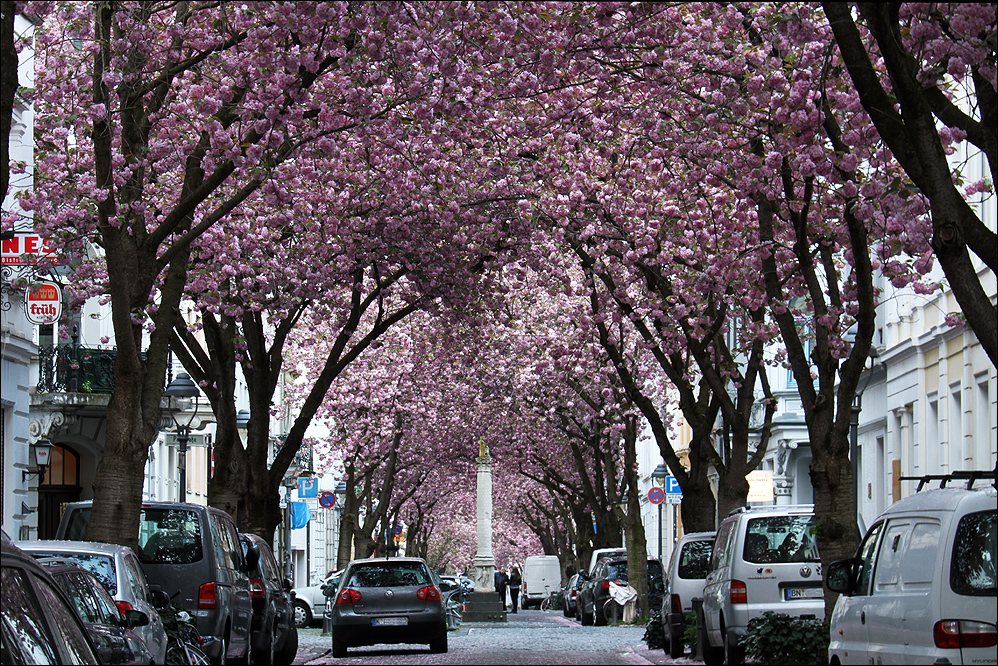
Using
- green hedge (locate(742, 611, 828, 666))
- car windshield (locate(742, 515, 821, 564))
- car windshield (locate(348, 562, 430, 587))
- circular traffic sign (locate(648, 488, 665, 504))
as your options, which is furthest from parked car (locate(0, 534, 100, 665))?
circular traffic sign (locate(648, 488, 665, 504))

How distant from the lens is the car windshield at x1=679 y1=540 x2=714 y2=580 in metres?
21.7

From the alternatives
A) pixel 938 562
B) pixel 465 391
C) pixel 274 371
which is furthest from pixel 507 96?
pixel 465 391

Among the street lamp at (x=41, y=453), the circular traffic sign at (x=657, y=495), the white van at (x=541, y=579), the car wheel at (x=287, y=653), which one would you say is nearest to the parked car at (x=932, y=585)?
the car wheel at (x=287, y=653)

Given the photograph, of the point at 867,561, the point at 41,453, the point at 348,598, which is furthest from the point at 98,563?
the point at 41,453

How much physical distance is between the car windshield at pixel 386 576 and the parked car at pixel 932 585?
1346cm

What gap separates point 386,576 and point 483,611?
1942cm

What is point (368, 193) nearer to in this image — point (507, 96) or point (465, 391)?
point (507, 96)

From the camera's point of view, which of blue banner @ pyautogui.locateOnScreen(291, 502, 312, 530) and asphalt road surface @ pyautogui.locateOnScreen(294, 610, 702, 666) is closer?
asphalt road surface @ pyautogui.locateOnScreen(294, 610, 702, 666)

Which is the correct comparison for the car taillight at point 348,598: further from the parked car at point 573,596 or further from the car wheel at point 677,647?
the parked car at point 573,596

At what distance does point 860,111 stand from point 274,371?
13.2m

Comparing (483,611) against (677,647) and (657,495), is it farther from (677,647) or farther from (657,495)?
(677,647)

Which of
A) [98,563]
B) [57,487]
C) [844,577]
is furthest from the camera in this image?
[57,487]

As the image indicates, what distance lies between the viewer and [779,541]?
660 inches

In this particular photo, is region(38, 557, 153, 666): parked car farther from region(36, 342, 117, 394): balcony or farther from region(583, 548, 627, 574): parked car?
region(583, 548, 627, 574): parked car
